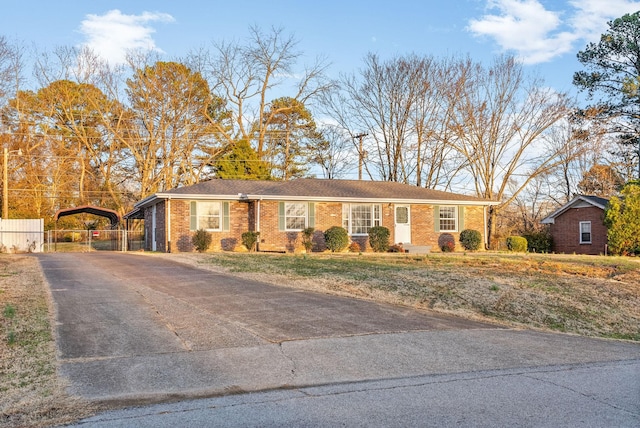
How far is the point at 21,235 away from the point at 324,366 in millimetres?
26893

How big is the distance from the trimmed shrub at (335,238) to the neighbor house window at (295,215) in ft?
4.30

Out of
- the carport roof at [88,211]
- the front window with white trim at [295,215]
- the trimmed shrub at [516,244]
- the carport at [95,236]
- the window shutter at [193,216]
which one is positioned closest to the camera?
the window shutter at [193,216]

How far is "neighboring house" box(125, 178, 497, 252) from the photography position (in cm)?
2469

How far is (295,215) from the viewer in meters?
26.0

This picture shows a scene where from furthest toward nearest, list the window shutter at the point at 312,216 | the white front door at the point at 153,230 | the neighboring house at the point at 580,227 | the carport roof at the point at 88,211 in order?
1. the neighboring house at the point at 580,227
2. the carport roof at the point at 88,211
3. the white front door at the point at 153,230
4. the window shutter at the point at 312,216

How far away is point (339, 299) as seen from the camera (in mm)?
10672

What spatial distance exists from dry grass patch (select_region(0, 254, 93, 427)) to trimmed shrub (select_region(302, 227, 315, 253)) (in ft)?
50.0

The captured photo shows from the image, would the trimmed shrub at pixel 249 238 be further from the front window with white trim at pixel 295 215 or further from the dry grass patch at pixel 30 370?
Result: the dry grass patch at pixel 30 370

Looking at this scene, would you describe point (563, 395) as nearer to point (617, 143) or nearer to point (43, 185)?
point (617, 143)

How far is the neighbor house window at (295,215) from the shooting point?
25.7m

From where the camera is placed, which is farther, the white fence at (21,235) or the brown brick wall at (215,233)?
the white fence at (21,235)

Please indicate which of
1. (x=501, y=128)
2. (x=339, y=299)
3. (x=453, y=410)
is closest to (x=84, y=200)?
(x=501, y=128)

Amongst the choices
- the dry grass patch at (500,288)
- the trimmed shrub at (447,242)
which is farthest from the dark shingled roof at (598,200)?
the dry grass patch at (500,288)

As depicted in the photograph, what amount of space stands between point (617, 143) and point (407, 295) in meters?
33.5
